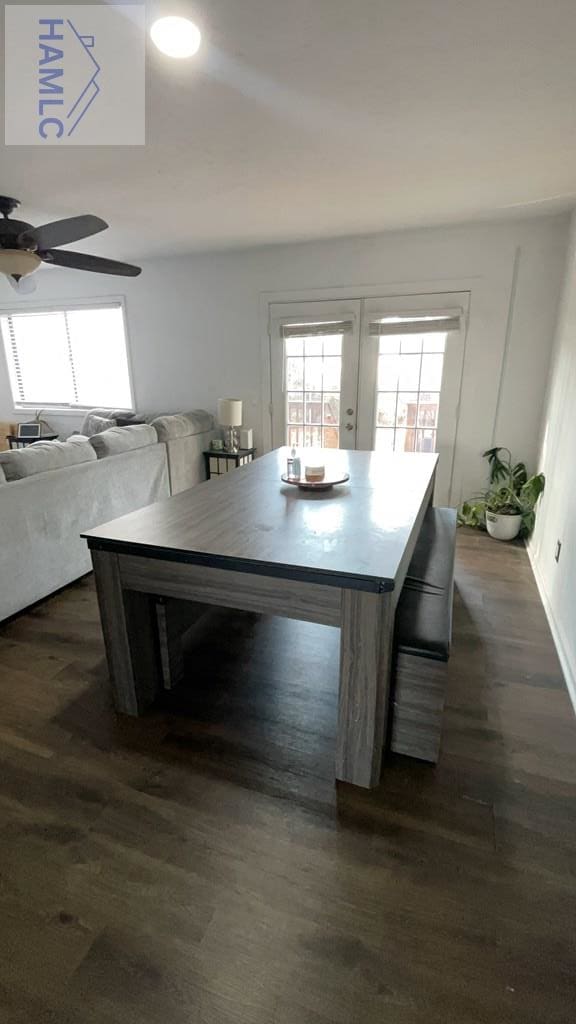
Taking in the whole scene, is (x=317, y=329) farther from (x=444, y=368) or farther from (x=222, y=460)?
(x=222, y=460)

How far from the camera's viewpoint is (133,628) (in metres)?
1.69

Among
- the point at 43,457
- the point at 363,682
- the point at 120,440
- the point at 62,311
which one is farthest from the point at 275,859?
the point at 62,311

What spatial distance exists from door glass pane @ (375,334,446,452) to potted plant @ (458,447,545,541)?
57cm

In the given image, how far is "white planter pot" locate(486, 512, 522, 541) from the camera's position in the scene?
11.4 feet

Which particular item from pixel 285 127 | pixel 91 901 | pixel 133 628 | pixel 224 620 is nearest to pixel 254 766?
pixel 91 901

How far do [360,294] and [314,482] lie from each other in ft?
8.49

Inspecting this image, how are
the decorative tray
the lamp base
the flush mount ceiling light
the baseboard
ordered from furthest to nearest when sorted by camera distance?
1. the lamp base
2. the decorative tray
3. the baseboard
4. the flush mount ceiling light

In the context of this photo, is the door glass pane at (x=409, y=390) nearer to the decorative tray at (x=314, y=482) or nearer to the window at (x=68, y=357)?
the decorative tray at (x=314, y=482)

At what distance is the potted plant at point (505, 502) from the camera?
340 centimetres

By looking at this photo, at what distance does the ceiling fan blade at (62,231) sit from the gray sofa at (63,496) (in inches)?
43.2

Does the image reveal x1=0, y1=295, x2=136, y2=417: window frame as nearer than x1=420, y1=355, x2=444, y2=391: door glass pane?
No

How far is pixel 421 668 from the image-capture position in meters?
1.42

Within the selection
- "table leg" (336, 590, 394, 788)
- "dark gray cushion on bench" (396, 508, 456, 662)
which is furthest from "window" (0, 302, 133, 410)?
"table leg" (336, 590, 394, 788)

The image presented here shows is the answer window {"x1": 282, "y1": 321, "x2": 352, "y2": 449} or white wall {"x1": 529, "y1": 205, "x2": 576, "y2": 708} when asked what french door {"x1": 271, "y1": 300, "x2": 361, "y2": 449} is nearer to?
window {"x1": 282, "y1": 321, "x2": 352, "y2": 449}
